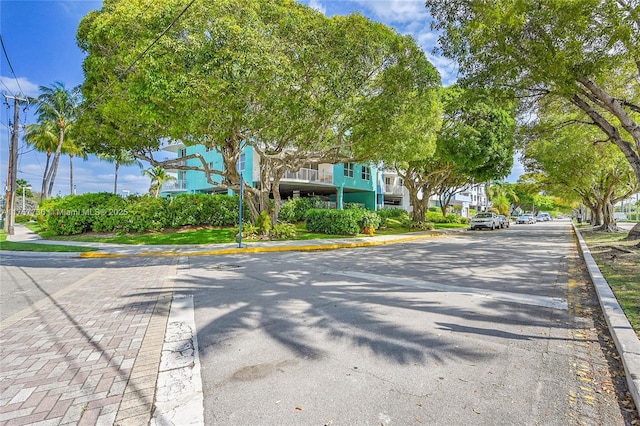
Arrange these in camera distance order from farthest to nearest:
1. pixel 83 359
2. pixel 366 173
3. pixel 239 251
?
1. pixel 366 173
2. pixel 239 251
3. pixel 83 359

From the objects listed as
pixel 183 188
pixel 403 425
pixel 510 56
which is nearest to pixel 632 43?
pixel 510 56

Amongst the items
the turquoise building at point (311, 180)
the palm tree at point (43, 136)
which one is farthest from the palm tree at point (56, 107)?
the turquoise building at point (311, 180)

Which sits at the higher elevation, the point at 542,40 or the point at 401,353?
the point at 542,40

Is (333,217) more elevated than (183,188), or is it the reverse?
(183,188)

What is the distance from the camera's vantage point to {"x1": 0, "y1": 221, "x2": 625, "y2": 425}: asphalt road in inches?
106

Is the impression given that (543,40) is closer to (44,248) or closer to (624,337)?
(624,337)

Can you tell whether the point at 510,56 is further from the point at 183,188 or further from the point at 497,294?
the point at 183,188

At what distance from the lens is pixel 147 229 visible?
18.6 meters

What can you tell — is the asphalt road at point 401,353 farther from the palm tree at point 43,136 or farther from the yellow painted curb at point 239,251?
the palm tree at point 43,136

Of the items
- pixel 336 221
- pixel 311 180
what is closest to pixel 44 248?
pixel 336 221

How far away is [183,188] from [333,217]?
2157 centimetres

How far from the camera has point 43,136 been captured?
31.6 metres

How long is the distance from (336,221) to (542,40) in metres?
12.7

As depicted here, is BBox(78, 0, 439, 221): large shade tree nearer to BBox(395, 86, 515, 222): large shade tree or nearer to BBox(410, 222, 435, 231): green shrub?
BBox(395, 86, 515, 222): large shade tree
